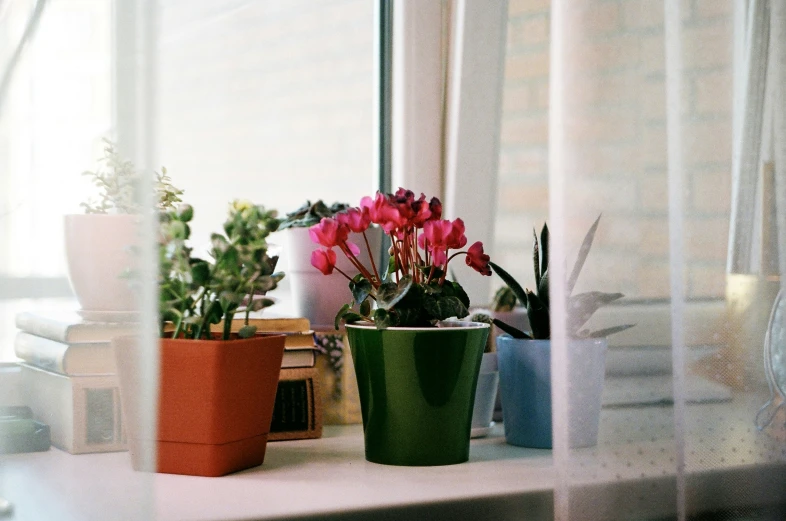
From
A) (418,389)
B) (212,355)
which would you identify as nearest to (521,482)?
(418,389)

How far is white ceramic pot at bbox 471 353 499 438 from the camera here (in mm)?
1181

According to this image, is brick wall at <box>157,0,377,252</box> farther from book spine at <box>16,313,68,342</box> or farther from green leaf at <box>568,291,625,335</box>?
green leaf at <box>568,291,625,335</box>

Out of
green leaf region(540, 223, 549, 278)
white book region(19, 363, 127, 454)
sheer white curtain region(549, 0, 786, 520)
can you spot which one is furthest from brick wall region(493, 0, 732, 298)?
→ white book region(19, 363, 127, 454)

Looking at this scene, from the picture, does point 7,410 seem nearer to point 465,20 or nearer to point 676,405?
→ point 676,405

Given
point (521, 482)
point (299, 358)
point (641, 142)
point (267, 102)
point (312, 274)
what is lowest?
point (521, 482)

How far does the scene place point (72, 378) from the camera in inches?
30.4

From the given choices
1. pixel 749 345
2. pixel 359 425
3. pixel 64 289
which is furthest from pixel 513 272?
pixel 64 289

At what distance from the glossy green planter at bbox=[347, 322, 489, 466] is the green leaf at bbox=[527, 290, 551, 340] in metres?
0.12

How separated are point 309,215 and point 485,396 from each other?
0.36 meters

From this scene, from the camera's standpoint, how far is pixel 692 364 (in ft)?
3.05

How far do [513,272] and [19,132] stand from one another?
88 cm

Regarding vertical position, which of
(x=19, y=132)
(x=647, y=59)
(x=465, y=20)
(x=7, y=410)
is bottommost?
(x=7, y=410)

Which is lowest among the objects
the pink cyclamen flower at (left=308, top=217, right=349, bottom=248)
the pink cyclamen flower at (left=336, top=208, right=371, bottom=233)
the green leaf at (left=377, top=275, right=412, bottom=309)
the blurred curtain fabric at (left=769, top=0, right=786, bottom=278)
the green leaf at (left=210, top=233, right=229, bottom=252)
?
the green leaf at (left=377, top=275, right=412, bottom=309)

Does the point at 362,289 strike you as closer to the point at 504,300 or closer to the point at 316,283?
the point at 316,283
